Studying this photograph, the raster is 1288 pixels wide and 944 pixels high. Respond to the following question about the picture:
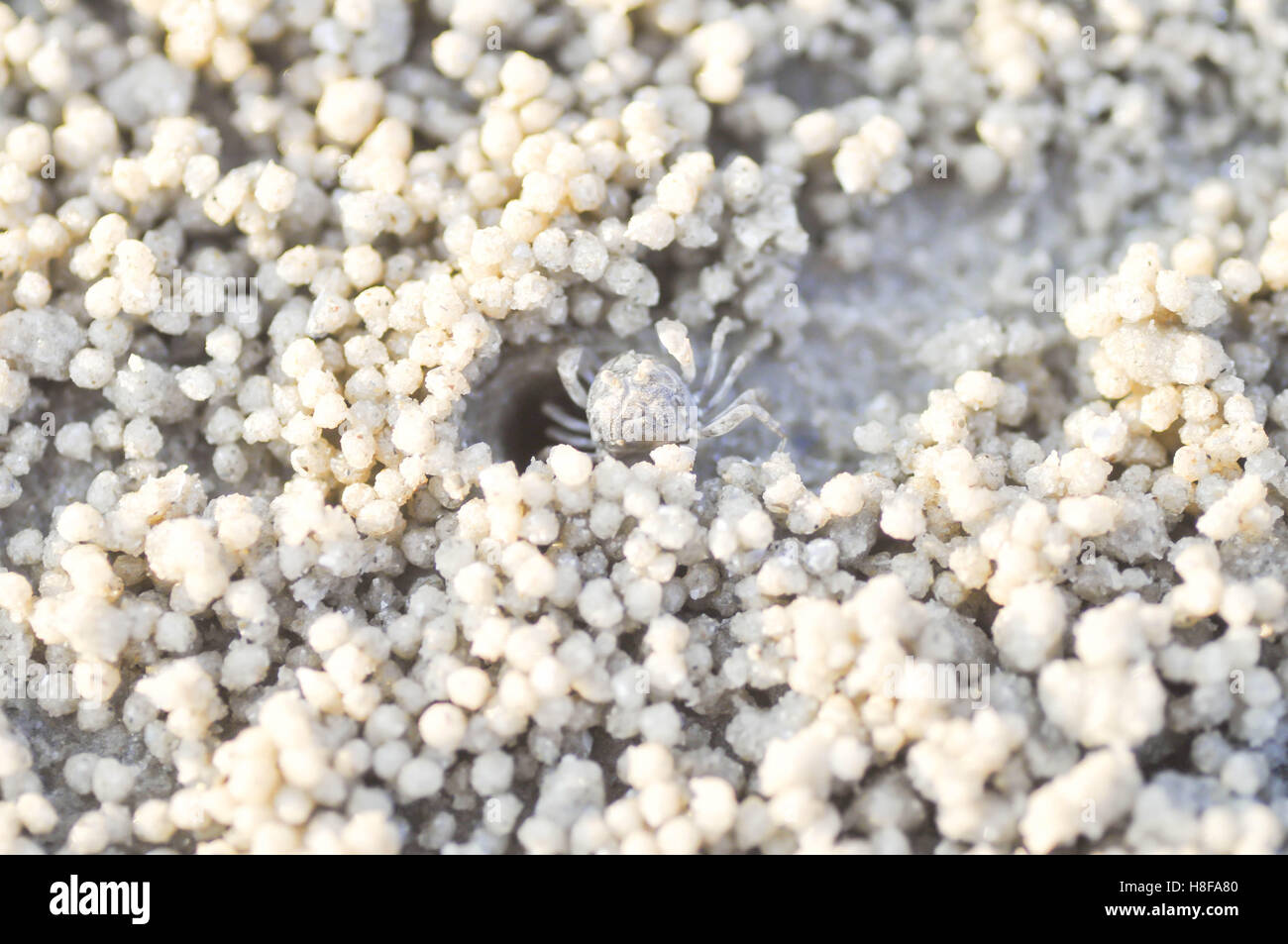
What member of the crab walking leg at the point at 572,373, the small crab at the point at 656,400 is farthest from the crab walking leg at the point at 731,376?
the crab walking leg at the point at 572,373

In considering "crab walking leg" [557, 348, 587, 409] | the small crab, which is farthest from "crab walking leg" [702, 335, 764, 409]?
"crab walking leg" [557, 348, 587, 409]

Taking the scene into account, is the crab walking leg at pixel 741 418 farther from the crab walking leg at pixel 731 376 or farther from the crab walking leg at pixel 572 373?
the crab walking leg at pixel 572 373

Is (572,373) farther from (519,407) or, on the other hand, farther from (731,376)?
(731,376)

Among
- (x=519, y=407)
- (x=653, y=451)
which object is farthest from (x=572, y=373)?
(x=653, y=451)

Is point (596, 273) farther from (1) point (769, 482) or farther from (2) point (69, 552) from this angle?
(2) point (69, 552)

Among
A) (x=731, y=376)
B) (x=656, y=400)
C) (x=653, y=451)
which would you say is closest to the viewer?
(x=653, y=451)

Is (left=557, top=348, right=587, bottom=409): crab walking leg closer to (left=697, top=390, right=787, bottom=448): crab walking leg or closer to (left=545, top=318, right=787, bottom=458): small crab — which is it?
(left=545, top=318, right=787, bottom=458): small crab
